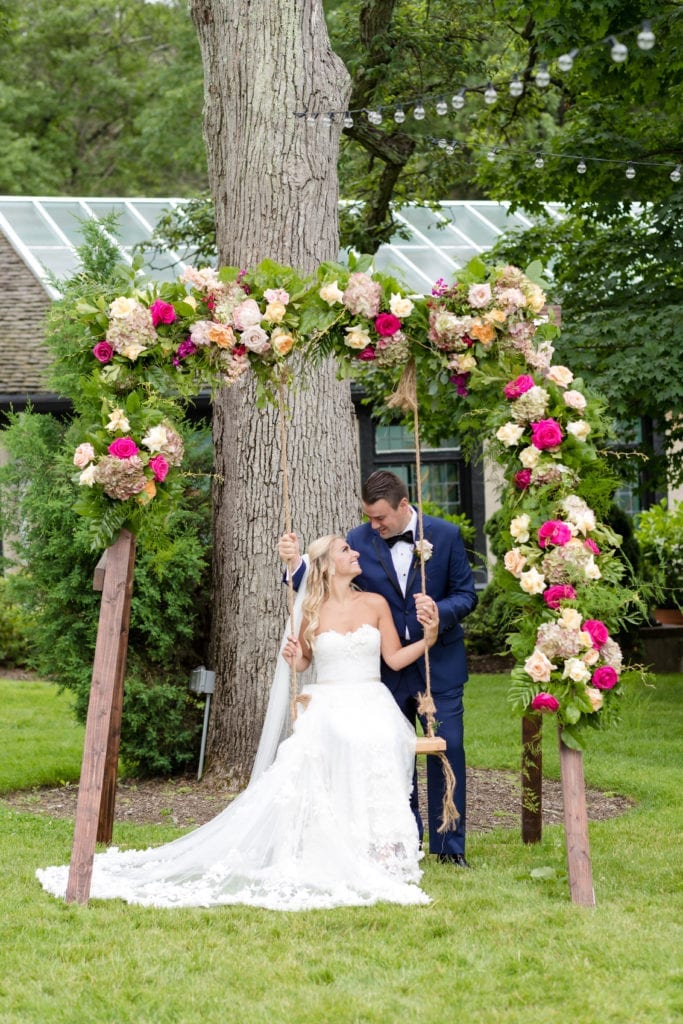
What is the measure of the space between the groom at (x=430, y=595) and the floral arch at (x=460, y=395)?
1.95 ft

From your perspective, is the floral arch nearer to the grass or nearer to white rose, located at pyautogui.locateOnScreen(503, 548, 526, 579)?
white rose, located at pyautogui.locateOnScreen(503, 548, 526, 579)

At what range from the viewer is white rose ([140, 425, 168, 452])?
6113mm

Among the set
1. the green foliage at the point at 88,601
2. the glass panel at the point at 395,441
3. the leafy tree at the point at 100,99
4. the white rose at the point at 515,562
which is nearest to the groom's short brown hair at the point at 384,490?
the white rose at the point at 515,562

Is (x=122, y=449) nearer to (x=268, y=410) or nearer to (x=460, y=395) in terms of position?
(x=460, y=395)

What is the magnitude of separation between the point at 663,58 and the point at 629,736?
A: 5556mm

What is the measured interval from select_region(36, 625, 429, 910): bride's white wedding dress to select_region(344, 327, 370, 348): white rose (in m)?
1.44

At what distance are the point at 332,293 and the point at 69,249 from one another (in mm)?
13110

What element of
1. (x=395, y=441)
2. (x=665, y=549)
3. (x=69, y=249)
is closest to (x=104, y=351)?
(x=665, y=549)

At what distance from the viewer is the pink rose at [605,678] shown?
5.86 metres

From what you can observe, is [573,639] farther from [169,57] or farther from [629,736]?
[169,57]

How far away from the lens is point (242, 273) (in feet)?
21.0

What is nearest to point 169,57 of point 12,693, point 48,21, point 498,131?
point 48,21

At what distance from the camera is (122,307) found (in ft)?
20.1

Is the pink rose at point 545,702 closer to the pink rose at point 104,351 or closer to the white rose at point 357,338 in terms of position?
the white rose at point 357,338
